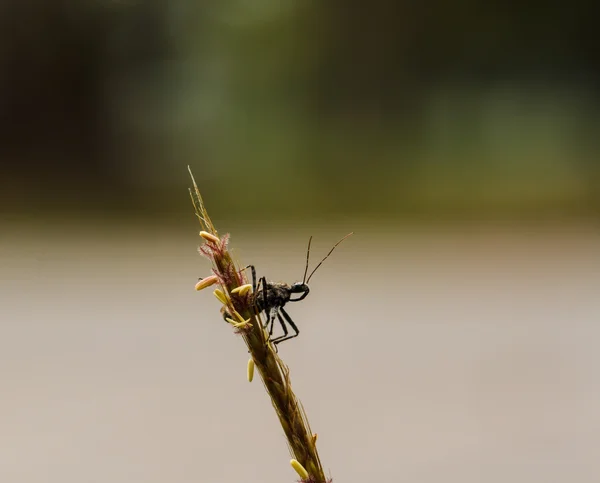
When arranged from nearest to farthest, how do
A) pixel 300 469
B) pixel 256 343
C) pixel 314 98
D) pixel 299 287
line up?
pixel 300 469
pixel 256 343
pixel 299 287
pixel 314 98

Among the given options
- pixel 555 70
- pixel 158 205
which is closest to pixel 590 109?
pixel 555 70

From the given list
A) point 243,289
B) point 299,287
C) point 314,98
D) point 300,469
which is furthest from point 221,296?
point 314,98

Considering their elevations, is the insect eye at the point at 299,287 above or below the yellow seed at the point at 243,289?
above

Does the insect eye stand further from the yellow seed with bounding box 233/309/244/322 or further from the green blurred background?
the green blurred background

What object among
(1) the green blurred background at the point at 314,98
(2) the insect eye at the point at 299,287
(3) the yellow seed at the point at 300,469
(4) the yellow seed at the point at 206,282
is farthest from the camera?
(1) the green blurred background at the point at 314,98

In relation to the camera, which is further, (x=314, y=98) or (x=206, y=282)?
(x=314, y=98)

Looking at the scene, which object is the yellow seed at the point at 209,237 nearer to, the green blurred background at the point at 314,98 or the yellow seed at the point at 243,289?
the yellow seed at the point at 243,289

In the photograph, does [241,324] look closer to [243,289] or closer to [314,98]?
[243,289]

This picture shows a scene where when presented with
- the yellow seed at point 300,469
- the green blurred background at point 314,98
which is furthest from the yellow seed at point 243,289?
the green blurred background at point 314,98

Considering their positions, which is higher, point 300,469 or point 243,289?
point 243,289
